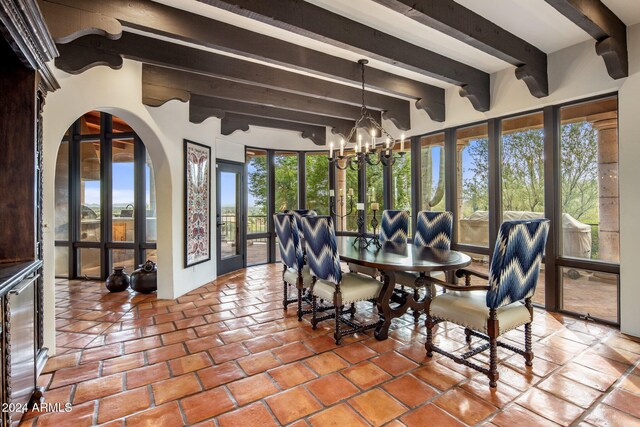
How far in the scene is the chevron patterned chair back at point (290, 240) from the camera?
3.38 metres

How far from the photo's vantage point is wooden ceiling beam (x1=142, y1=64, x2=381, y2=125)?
3.56 m

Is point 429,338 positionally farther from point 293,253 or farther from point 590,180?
point 590,180

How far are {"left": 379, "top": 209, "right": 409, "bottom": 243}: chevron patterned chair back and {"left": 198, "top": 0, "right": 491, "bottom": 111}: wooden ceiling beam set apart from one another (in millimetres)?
1612

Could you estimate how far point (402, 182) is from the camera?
5309 millimetres

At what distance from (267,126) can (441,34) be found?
10.6 ft

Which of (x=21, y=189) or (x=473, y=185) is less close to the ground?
(x=473, y=185)

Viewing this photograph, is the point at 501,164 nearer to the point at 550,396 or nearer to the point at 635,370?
the point at 635,370

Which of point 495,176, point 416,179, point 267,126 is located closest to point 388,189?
point 416,179

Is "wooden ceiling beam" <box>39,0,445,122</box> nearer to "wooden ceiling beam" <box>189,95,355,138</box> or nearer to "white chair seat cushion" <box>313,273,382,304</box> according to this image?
"wooden ceiling beam" <box>189,95,355,138</box>

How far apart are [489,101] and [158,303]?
4.67 meters

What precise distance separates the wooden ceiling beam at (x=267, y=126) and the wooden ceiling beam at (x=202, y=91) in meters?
1.05

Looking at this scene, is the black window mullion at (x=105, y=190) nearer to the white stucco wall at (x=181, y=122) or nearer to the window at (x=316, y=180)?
the white stucco wall at (x=181, y=122)

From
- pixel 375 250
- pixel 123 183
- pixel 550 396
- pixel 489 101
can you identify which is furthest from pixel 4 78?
pixel 489 101

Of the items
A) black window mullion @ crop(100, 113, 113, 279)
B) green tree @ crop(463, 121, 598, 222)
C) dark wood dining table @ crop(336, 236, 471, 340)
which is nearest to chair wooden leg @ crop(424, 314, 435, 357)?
dark wood dining table @ crop(336, 236, 471, 340)
